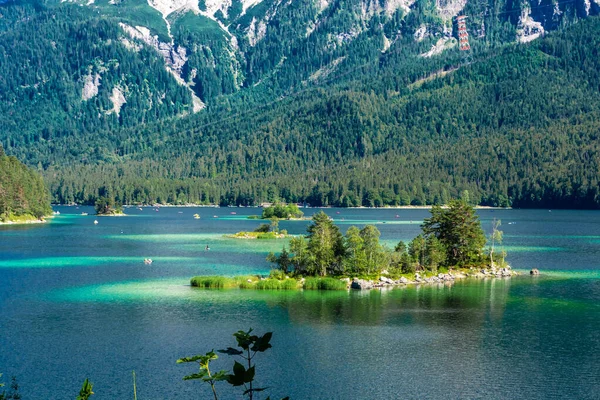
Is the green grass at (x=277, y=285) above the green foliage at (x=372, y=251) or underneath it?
underneath

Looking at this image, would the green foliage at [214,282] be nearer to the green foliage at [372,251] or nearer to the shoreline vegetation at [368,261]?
the shoreline vegetation at [368,261]

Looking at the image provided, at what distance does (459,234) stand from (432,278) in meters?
9.67

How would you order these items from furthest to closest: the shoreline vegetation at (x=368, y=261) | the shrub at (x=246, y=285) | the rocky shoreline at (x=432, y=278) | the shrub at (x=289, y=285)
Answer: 1. the shoreline vegetation at (x=368, y=261)
2. the rocky shoreline at (x=432, y=278)
3. the shrub at (x=246, y=285)
4. the shrub at (x=289, y=285)

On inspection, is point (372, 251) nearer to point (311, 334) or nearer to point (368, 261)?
point (368, 261)

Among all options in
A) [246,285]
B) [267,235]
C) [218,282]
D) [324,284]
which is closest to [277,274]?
[246,285]

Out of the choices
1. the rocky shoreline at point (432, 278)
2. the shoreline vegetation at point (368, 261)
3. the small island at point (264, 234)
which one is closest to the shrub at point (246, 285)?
the shoreline vegetation at point (368, 261)

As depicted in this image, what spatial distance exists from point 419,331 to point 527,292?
29.1 m

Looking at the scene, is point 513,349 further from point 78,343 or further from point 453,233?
point 453,233

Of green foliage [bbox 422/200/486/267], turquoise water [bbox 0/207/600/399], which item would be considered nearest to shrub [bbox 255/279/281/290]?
turquoise water [bbox 0/207/600/399]

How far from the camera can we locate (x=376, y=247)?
10300 cm

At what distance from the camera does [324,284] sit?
331ft

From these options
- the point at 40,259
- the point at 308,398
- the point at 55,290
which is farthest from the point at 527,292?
the point at 40,259

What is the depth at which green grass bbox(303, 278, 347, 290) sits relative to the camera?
330ft

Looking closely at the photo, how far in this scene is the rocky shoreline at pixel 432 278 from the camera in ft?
335
